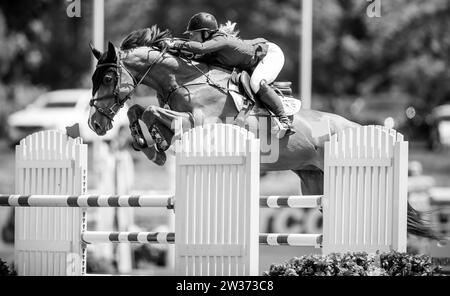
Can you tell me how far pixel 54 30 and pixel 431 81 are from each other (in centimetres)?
937

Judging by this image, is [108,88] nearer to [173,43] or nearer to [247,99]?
[173,43]

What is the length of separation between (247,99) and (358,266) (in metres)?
2.29

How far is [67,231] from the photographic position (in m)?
7.66

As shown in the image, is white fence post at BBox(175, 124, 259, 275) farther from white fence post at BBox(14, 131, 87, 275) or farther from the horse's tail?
the horse's tail

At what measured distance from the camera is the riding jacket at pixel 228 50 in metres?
8.30

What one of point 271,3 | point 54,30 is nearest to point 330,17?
point 271,3

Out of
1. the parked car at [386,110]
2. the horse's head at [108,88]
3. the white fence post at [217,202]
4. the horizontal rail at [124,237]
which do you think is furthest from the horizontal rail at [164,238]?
the parked car at [386,110]

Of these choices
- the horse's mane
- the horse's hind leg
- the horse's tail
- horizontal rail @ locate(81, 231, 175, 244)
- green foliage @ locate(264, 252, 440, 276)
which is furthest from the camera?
the horse's hind leg

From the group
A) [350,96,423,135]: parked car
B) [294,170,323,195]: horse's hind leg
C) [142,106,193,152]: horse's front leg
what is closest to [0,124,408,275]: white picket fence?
[142,106,193,152]: horse's front leg

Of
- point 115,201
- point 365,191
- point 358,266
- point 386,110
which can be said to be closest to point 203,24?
point 115,201

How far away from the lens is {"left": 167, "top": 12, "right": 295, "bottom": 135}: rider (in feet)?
27.3

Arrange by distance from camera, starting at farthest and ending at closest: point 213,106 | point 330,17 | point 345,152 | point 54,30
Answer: point 54,30 → point 330,17 → point 213,106 → point 345,152

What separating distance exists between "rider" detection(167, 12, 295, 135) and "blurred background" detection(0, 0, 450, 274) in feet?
46.5
